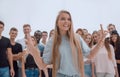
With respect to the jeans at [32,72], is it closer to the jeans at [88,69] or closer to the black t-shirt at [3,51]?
the black t-shirt at [3,51]

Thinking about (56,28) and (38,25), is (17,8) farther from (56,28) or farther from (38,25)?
(56,28)

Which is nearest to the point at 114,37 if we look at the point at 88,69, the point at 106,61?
the point at 106,61

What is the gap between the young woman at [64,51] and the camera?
2943 mm

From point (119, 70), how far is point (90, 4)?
2.95m

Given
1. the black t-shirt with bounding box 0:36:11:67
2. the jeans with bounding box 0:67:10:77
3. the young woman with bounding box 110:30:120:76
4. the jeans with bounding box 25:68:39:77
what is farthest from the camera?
the young woman with bounding box 110:30:120:76

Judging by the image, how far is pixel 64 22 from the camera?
3002mm

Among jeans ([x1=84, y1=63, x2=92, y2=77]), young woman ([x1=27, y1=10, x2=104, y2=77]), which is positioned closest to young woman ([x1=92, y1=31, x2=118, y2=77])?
jeans ([x1=84, y1=63, x2=92, y2=77])

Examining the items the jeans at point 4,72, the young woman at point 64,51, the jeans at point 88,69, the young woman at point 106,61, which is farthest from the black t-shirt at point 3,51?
the young woman at point 64,51

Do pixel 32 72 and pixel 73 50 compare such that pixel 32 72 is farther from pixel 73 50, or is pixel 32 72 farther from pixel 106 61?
pixel 73 50

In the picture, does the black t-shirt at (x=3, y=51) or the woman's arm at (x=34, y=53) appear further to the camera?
the black t-shirt at (x=3, y=51)

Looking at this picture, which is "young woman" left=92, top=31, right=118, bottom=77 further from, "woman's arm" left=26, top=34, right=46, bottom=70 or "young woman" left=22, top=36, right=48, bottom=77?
"woman's arm" left=26, top=34, right=46, bottom=70

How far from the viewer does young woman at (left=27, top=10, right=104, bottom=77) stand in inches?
116

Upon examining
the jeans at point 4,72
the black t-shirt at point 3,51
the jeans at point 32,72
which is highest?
the black t-shirt at point 3,51

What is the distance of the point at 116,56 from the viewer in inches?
246
